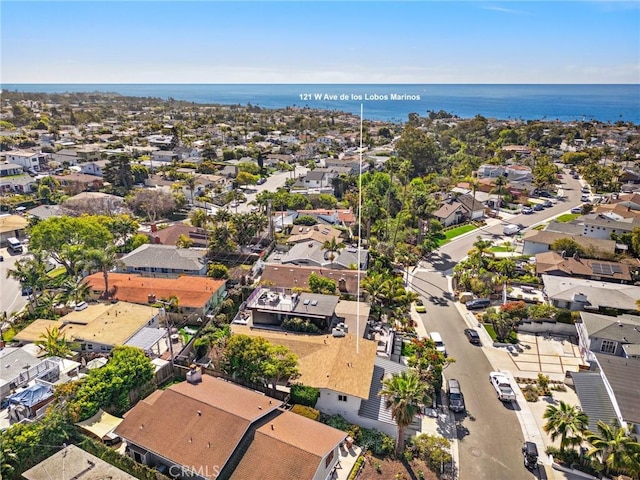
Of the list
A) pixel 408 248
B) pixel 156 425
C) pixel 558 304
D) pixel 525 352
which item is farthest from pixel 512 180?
pixel 156 425

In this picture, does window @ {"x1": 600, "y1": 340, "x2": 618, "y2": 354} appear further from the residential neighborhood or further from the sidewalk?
the sidewalk

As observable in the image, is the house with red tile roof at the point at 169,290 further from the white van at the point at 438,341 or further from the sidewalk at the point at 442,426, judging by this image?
the sidewalk at the point at 442,426

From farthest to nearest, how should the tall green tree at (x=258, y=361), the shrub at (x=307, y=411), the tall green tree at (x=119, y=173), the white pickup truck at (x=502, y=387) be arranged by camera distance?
the tall green tree at (x=119, y=173) < the white pickup truck at (x=502, y=387) < the tall green tree at (x=258, y=361) < the shrub at (x=307, y=411)

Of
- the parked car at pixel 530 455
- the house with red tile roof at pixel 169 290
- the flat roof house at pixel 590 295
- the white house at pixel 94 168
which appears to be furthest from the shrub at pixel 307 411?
the white house at pixel 94 168

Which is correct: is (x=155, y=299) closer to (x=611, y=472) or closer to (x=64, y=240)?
(x=64, y=240)

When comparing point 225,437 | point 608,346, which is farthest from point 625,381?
point 225,437

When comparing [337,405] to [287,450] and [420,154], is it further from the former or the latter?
Result: [420,154]
